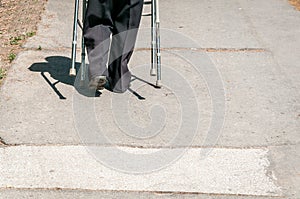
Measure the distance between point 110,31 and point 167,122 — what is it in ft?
3.29

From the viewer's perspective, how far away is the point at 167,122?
6.29m

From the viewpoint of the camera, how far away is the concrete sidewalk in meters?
5.32

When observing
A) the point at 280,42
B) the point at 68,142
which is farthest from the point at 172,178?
the point at 280,42

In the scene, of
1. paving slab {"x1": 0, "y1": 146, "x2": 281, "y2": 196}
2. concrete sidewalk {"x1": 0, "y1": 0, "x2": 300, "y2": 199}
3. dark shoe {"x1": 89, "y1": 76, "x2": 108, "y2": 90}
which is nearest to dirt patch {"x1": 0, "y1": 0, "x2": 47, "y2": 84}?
concrete sidewalk {"x1": 0, "y1": 0, "x2": 300, "y2": 199}

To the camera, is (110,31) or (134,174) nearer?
(134,174)

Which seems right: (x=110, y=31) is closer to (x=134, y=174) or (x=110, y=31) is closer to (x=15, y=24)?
(x=134, y=174)

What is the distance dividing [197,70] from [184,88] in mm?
515

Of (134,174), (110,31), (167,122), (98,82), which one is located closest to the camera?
(134,174)

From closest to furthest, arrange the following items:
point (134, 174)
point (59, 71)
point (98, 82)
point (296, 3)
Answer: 1. point (134, 174)
2. point (98, 82)
3. point (59, 71)
4. point (296, 3)

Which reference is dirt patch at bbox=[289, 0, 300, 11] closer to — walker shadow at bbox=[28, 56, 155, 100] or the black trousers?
walker shadow at bbox=[28, 56, 155, 100]

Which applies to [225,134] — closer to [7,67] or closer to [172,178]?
[172,178]

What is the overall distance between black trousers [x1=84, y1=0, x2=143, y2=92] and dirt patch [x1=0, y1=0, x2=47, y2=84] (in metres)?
1.11

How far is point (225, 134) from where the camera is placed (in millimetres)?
6105

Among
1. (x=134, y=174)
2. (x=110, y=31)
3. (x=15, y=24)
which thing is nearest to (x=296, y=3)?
(x=15, y=24)
